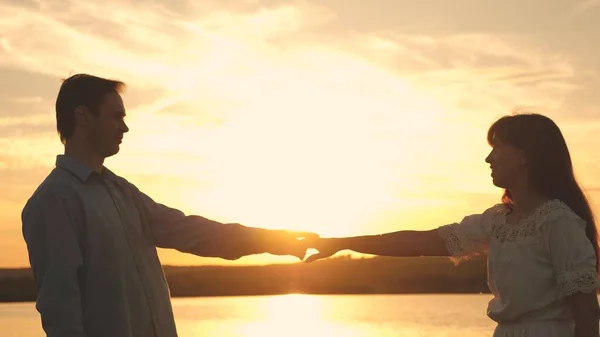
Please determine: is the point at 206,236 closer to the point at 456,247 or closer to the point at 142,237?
the point at 142,237

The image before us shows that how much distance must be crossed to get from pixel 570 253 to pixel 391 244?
164 cm

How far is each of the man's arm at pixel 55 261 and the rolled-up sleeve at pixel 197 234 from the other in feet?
2.71

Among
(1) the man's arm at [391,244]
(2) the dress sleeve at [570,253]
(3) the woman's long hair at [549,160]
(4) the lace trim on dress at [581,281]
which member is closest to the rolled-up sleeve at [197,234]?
(1) the man's arm at [391,244]

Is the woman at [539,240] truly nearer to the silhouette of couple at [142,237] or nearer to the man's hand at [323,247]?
the silhouette of couple at [142,237]

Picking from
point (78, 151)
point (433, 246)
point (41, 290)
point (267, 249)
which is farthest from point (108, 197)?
point (433, 246)

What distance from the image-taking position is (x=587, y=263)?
203 inches

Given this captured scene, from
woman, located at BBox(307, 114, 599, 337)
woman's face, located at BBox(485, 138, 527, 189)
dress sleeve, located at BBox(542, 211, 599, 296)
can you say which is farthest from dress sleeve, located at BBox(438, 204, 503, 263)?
dress sleeve, located at BBox(542, 211, 599, 296)

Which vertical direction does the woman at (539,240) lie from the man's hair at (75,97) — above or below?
below

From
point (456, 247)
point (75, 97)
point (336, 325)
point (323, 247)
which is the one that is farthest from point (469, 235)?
point (336, 325)

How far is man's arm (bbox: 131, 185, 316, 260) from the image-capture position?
602 centimetres

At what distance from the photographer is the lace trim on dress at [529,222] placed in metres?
5.37

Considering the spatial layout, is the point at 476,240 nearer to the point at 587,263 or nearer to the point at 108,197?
the point at 587,263

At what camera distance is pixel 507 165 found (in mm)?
5500

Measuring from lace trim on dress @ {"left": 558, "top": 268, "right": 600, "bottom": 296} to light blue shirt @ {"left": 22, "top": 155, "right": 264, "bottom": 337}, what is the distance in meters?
2.11
